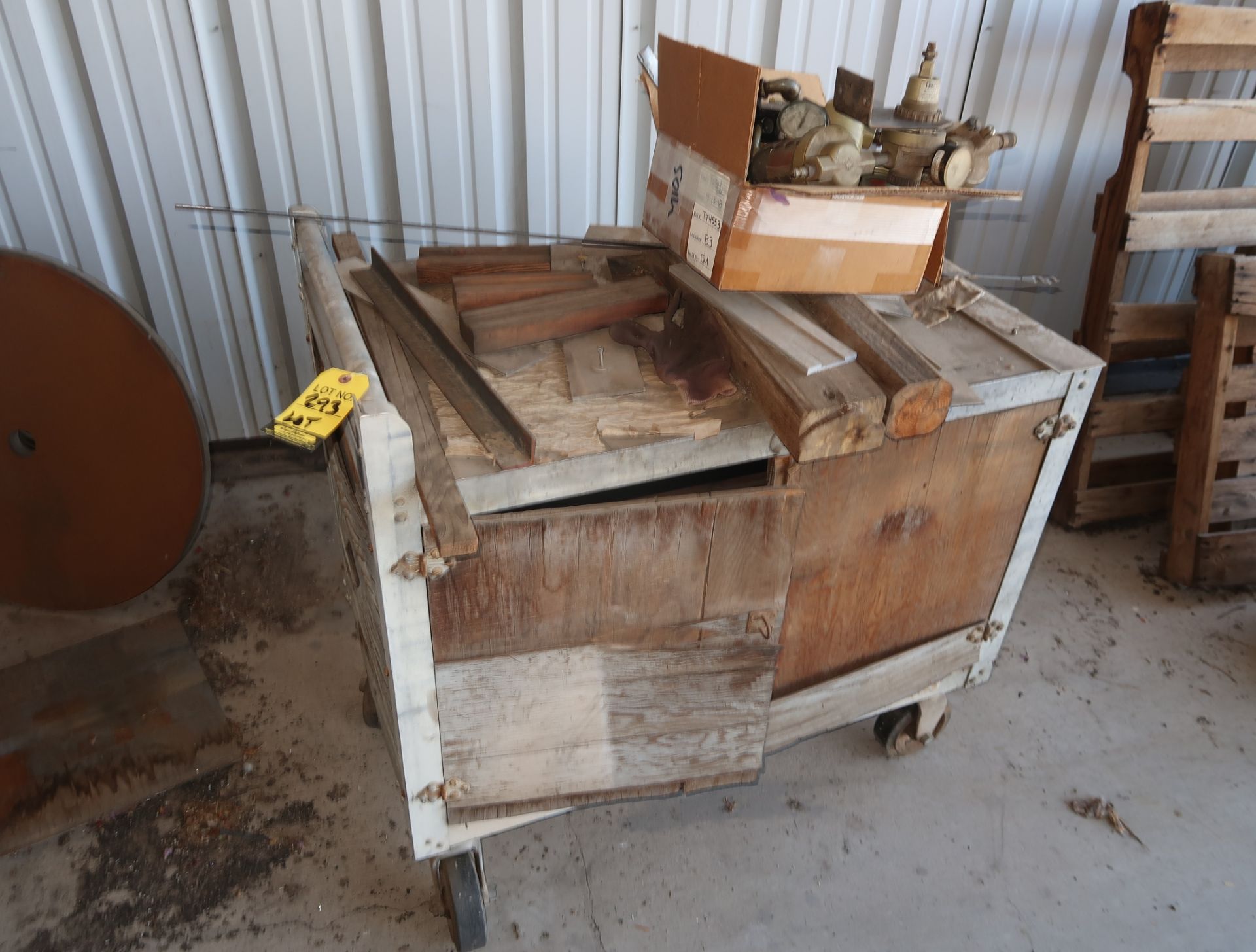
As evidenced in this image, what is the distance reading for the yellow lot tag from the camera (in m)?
0.99

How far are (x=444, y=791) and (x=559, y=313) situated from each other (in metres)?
0.74

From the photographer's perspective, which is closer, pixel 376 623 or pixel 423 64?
pixel 376 623

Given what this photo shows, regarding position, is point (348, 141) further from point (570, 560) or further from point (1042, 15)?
point (1042, 15)

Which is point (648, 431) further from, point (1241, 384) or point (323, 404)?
point (1241, 384)

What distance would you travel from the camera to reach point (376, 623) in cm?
134

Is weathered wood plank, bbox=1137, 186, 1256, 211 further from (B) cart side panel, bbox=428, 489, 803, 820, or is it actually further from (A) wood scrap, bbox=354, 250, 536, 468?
(A) wood scrap, bbox=354, 250, 536, 468

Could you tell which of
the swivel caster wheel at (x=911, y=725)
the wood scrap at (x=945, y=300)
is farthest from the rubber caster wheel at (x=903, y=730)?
the wood scrap at (x=945, y=300)

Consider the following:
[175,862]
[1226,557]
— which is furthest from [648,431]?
[1226,557]

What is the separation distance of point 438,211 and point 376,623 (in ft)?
4.50

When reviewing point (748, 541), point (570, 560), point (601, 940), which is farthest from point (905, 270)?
point (601, 940)

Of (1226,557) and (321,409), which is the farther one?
(1226,557)

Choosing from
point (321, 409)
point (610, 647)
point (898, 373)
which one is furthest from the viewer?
point (610, 647)

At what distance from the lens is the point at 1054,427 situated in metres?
1.41

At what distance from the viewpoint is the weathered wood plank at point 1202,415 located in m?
2.20
